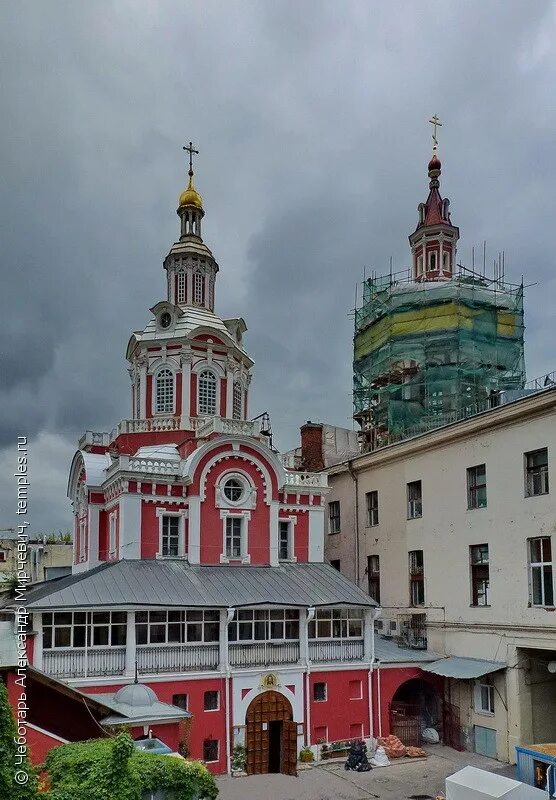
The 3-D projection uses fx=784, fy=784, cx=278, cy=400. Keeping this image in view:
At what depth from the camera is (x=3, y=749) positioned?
1134 centimetres

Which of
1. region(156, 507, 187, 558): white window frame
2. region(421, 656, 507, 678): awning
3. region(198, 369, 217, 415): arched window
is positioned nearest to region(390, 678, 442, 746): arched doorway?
region(421, 656, 507, 678): awning

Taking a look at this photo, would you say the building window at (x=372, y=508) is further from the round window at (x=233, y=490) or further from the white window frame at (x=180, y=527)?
the white window frame at (x=180, y=527)

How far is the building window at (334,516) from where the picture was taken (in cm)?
3681

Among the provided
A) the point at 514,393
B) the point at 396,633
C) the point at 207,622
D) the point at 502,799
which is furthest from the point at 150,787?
the point at 514,393

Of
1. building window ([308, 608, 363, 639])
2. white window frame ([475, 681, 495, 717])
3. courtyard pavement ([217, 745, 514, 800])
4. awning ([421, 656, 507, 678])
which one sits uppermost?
building window ([308, 608, 363, 639])

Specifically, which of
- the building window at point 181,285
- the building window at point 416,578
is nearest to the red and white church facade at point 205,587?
the building window at point 181,285

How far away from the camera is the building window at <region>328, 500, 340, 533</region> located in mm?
36812

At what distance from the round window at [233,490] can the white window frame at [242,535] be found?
53 centimetres

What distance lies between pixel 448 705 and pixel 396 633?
363 centimetres

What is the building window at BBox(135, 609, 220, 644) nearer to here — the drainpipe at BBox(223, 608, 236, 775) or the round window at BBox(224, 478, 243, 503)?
the drainpipe at BBox(223, 608, 236, 775)

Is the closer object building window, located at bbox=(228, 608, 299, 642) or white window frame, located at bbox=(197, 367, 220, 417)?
building window, located at bbox=(228, 608, 299, 642)

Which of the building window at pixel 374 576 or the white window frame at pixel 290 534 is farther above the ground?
the white window frame at pixel 290 534

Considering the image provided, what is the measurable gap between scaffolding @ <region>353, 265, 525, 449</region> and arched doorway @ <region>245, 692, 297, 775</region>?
15.2 m

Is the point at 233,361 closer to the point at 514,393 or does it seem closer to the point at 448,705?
the point at 514,393
